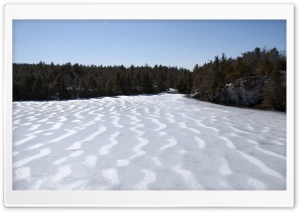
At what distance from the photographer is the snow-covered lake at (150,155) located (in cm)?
258

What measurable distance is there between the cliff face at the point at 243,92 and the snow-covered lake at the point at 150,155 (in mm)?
1209

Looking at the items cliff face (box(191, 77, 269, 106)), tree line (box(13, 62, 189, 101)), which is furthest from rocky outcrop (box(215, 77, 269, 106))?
tree line (box(13, 62, 189, 101))

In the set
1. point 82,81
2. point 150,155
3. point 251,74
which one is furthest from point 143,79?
point 150,155

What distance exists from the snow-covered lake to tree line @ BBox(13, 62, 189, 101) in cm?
83

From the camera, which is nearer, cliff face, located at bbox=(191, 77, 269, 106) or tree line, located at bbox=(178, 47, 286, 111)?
tree line, located at bbox=(178, 47, 286, 111)

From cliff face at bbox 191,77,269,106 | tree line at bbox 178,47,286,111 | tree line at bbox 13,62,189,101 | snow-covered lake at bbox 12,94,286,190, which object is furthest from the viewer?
Answer: cliff face at bbox 191,77,269,106

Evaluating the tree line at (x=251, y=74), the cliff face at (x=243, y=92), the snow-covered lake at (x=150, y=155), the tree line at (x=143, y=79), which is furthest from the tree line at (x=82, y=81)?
the cliff face at (x=243, y=92)

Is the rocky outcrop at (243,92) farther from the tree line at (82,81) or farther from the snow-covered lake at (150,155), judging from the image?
the tree line at (82,81)

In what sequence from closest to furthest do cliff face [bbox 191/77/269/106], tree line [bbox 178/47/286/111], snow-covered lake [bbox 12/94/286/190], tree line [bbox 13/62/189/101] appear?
snow-covered lake [bbox 12/94/286/190]
tree line [bbox 178/47/286/111]
tree line [bbox 13/62/189/101]
cliff face [bbox 191/77/269/106]

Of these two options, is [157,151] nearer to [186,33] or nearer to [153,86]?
[186,33]

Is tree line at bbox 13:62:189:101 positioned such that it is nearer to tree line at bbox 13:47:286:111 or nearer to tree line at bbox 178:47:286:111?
tree line at bbox 13:47:286:111

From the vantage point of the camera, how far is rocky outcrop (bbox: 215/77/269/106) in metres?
5.98

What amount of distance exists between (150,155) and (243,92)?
4202 mm

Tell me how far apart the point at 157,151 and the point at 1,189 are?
68.1 inches
